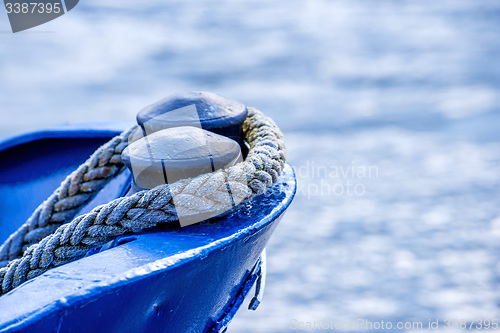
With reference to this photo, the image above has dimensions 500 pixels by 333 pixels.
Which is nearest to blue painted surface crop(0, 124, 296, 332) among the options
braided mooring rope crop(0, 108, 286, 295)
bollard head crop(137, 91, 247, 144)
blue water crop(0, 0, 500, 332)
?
braided mooring rope crop(0, 108, 286, 295)

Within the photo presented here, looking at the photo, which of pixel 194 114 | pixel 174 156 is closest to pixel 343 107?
pixel 194 114

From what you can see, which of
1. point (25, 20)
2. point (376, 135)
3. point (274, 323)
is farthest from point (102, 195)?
point (376, 135)

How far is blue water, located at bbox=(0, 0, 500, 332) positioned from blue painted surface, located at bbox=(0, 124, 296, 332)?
177 centimetres

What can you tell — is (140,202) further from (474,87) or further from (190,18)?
(190,18)

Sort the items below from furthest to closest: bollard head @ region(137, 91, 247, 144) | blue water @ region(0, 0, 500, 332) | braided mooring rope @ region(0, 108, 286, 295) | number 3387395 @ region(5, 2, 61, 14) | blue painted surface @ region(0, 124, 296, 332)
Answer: blue water @ region(0, 0, 500, 332) < number 3387395 @ region(5, 2, 61, 14) < bollard head @ region(137, 91, 247, 144) < braided mooring rope @ region(0, 108, 286, 295) < blue painted surface @ region(0, 124, 296, 332)

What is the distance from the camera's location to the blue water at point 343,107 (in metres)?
3.11

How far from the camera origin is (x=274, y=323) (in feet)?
9.45

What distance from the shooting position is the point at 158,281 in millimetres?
889

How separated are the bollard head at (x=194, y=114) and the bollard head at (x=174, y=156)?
4.2 inches

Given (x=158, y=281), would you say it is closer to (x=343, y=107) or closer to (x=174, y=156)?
(x=174, y=156)

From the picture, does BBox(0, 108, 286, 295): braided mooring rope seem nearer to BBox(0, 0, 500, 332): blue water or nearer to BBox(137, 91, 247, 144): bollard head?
BBox(137, 91, 247, 144): bollard head

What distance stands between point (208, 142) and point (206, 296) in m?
0.27

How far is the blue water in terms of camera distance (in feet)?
10.2

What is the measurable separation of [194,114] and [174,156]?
190mm
